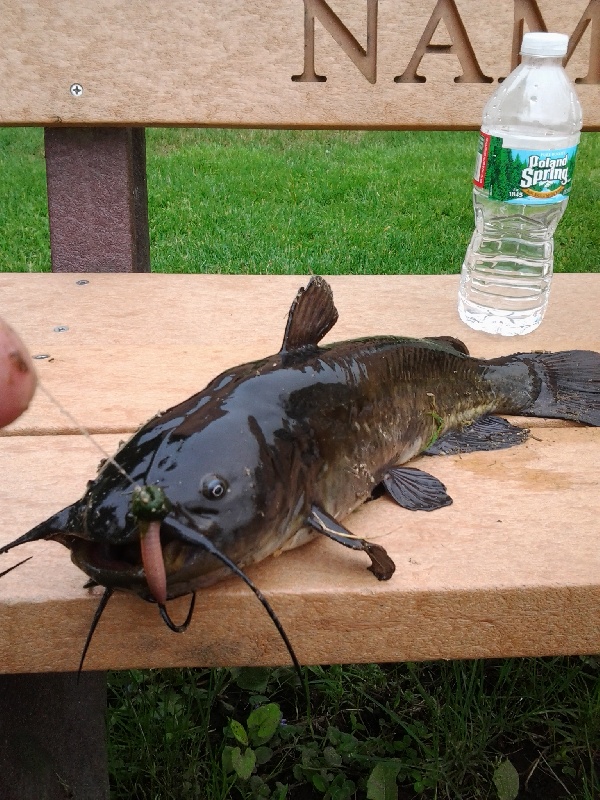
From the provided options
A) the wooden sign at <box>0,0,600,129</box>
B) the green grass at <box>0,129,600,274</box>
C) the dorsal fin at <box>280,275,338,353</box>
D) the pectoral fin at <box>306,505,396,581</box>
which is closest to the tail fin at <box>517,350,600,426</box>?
the dorsal fin at <box>280,275,338,353</box>

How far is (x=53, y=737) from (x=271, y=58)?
2043 millimetres

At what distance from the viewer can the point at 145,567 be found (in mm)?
1079

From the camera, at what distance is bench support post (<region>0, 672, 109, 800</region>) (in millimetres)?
1887

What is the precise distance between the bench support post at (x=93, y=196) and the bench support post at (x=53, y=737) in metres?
1.48

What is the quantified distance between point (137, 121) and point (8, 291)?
2.29 ft

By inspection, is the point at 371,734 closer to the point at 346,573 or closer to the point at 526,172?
the point at 346,573

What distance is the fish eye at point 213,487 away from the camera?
121 centimetres

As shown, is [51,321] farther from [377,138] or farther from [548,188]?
[377,138]

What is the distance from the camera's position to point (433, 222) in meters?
5.79

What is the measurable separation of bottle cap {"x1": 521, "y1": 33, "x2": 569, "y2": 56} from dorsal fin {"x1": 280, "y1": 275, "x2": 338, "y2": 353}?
0.99 m

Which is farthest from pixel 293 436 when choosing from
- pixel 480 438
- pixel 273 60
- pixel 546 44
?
pixel 273 60

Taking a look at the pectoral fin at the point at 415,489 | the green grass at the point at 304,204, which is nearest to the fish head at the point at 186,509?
the pectoral fin at the point at 415,489

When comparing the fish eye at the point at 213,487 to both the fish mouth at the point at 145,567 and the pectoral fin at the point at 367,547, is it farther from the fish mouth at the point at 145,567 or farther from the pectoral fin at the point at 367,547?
the pectoral fin at the point at 367,547

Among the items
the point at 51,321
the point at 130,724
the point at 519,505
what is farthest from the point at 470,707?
the point at 51,321
